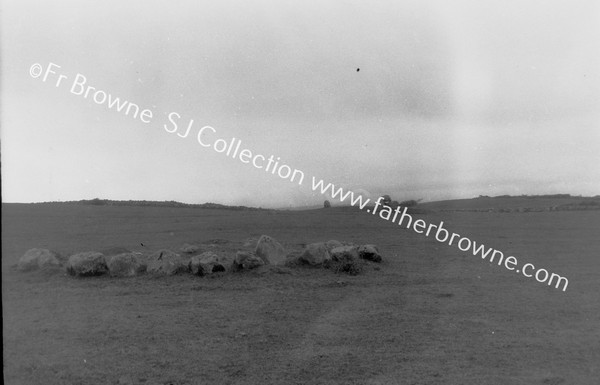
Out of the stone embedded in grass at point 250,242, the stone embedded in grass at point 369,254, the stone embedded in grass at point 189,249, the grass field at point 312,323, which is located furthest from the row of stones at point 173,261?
the stone embedded in grass at point 250,242

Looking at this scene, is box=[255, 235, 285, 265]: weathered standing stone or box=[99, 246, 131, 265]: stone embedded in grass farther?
box=[99, 246, 131, 265]: stone embedded in grass

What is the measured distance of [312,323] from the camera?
6637 millimetres

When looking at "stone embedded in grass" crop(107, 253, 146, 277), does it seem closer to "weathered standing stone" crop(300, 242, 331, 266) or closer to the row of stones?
the row of stones

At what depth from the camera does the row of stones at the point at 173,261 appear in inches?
353

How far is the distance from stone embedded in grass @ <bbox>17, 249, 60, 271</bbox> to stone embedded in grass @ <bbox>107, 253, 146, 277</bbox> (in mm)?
1104

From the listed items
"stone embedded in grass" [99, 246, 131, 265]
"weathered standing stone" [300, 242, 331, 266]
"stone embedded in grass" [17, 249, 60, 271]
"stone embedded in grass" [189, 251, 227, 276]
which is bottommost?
"stone embedded in grass" [17, 249, 60, 271]

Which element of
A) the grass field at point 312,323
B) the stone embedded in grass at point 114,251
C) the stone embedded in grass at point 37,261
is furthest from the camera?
the stone embedded in grass at point 114,251

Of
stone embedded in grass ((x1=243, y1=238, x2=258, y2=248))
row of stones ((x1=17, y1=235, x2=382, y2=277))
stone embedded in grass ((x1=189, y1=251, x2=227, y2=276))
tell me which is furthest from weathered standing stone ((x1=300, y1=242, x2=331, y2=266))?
stone embedded in grass ((x1=243, y1=238, x2=258, y2=248))

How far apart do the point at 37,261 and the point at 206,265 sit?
3.29 meters

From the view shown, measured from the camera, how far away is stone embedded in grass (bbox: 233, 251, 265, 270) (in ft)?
30.1

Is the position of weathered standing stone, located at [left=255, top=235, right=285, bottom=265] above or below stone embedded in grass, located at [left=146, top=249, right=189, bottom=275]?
above

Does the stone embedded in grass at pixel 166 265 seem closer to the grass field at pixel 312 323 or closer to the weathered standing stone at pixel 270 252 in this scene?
the grass field at pixel 312 323

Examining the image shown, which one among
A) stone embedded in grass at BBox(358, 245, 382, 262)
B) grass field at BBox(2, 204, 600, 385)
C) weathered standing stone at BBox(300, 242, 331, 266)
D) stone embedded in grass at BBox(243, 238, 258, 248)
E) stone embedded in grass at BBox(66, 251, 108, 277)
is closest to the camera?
grass field at BBox(2, 204, 600, 385)

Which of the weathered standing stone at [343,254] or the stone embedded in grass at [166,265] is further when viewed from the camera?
the weathered standing stone at [343,254]
